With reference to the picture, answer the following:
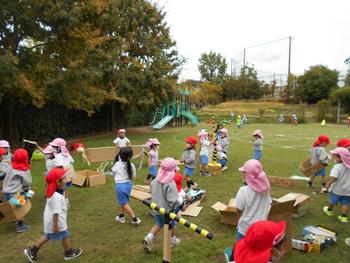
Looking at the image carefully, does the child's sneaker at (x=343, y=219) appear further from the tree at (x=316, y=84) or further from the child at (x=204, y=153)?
the tree at (x=316, y=84)

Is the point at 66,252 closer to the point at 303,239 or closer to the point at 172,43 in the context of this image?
the point at 303,239

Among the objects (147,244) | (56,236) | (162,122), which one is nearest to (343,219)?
(147,244)

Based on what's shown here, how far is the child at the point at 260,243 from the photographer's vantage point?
116 inches

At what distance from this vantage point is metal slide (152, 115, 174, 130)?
1289 inches

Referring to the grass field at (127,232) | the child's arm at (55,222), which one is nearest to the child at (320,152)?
the grass field at (127,232)

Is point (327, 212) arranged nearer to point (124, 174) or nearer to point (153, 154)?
point (124, 174)

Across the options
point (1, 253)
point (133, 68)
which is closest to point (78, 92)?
point (133, 68)

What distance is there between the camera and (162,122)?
1331 inches

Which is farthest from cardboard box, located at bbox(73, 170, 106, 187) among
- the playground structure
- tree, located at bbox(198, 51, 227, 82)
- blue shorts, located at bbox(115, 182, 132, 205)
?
tree, located at bbox(198, 51, 227, 82)

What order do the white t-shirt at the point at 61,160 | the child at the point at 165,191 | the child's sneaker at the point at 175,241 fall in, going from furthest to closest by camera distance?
1. the white t-shirt at the point at 61,160
2. the child's sneaker at the point at 175,241
3. the child at the point at 165,191

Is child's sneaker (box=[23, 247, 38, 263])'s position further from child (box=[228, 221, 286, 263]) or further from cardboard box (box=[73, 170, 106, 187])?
cardboard box (box=[73, 170, 106, 187])

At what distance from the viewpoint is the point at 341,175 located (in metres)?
6.94

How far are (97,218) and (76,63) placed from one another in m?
10.6

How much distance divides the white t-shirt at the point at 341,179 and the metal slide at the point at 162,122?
26053 millimetres
